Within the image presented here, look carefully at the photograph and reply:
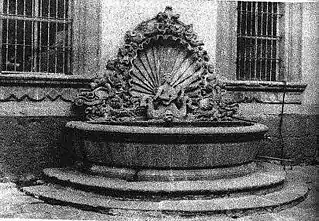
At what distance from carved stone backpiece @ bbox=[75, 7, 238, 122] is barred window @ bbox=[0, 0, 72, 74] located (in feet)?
2.59

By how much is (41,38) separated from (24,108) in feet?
3.92

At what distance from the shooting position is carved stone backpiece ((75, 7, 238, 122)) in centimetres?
673

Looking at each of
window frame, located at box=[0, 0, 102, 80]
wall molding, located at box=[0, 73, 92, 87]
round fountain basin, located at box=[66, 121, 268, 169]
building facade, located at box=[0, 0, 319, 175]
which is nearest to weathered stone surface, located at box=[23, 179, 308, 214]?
round fountain basin, located at box=[66, 121, 268, 169]

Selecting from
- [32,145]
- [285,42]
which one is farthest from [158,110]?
[285,42]

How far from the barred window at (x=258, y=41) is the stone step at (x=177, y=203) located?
3386mm

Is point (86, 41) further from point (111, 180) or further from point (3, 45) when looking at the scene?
point (111, 180)

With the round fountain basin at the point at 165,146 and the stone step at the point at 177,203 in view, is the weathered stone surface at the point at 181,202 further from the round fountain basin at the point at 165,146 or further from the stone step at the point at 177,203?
the round fountain basin at the point at 165,146

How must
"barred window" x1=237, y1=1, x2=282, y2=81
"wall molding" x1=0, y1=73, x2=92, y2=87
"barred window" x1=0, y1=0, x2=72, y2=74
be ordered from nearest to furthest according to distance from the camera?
"wall molding" x1=0, y1=73, x2=92, y2=87 < "barred window" x1=0, y1=0, x2=72, y2=74 < "barred window" x1=237, y1=1, x2=282, y2=81

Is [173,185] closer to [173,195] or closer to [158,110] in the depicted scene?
[173,195]

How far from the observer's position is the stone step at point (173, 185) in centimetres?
484

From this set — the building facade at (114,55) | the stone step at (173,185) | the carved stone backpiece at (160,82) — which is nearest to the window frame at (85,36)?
the building facade at (114,55)

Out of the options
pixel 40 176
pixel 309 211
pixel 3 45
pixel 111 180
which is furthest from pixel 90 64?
pixel 309 211

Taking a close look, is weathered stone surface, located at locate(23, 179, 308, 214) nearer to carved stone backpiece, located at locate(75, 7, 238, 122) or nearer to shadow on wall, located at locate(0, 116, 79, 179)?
shadow on wall, located at locate(0, 116, 79, 179)

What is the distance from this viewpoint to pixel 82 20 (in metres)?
6.89
